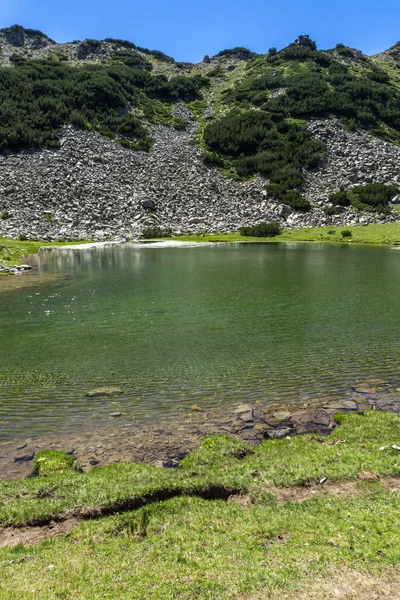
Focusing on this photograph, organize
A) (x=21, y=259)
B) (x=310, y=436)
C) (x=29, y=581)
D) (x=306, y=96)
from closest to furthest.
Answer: (x=29, y=581)
(x=310, y=436)
(x=21, y=259)
(x=306, y=96)

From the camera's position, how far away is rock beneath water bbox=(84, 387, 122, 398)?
583 inches

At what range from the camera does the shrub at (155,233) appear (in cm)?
9144

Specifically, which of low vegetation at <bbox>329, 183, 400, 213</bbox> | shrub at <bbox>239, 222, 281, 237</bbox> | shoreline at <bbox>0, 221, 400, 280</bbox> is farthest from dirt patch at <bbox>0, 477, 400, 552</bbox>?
low vegetation at <bbox>329, 183, 400, 213</bbox>

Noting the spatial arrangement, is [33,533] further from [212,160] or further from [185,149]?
[185,149]

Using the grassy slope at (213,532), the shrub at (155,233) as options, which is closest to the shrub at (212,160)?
the shrub at (155,233)

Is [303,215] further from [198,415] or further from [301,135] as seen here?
[198,415]

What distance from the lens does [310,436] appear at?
1159cm

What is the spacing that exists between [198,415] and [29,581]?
24.5 feet

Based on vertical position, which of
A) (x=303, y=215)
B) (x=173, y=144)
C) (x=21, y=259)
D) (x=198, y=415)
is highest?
(x=173, y=144)

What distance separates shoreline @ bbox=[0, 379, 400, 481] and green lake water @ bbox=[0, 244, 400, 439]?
602 millimetres

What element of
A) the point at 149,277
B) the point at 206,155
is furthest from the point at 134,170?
the point at 149,277

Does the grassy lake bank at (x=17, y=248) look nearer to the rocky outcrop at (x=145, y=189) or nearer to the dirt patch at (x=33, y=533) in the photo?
the rocky outcrop at (x=145, y=189)

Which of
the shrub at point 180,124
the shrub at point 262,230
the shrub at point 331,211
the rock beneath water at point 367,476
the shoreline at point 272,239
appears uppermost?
the shrub at point 180,124

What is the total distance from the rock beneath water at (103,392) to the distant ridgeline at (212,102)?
9720 cm
